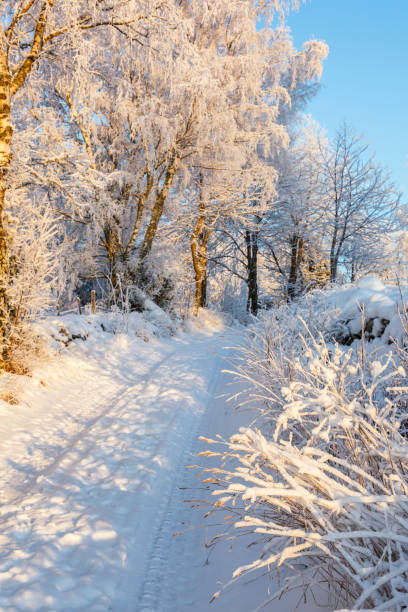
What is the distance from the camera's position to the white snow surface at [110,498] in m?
1.89

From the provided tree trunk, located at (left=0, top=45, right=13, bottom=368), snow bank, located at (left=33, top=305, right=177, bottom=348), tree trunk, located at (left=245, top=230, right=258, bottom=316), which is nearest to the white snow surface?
snow bank, located at (left=33, top=305, right=177, bottom=348)

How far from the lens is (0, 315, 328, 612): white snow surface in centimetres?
189

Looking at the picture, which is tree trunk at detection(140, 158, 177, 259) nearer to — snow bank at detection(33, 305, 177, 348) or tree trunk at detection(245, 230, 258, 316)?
snow bank at detection(33, 305, 177, 348)

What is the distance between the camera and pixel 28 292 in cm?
512

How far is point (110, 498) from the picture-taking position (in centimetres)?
272

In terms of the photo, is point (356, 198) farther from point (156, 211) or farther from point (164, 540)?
point (164, 540)

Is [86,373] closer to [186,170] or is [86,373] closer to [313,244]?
[186,170]

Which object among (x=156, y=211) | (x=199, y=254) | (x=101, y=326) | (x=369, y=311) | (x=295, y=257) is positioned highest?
(x=156, y=211)

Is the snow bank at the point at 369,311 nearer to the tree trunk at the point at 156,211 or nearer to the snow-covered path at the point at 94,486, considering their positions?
the snow-covered path at the point at 94,486

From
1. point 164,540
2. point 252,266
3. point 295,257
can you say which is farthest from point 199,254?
point 164,540

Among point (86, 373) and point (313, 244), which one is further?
point (313, 244)

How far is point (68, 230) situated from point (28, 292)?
8.30m

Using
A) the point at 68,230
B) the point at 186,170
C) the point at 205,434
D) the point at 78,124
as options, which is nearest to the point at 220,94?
the point at 186,170

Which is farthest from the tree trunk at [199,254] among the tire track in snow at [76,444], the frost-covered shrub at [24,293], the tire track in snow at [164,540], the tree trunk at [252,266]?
the tire track in snow at [164,540]
